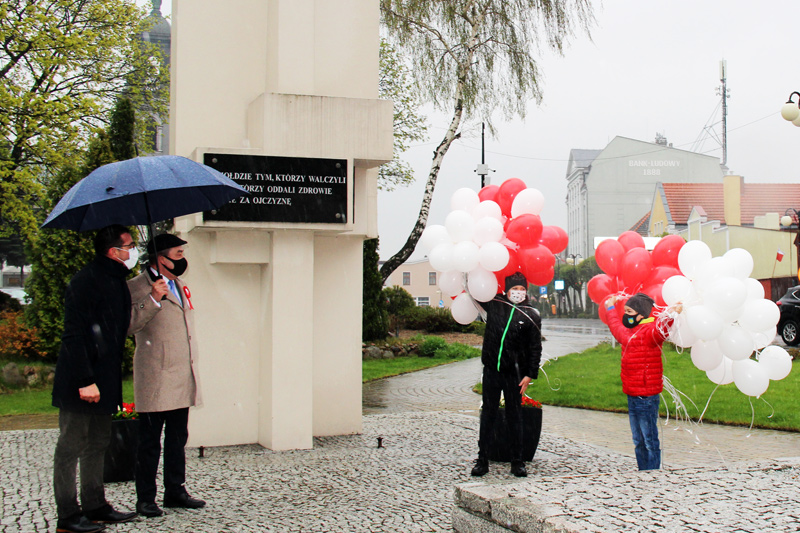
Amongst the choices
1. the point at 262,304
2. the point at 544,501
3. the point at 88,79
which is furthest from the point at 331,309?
the point at 88,79

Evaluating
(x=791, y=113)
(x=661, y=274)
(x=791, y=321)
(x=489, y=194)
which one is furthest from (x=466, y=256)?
(x=791, y=321)

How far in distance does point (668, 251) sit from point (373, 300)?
1684cm

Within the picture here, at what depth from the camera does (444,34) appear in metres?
20.7

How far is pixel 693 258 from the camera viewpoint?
19.8 ft

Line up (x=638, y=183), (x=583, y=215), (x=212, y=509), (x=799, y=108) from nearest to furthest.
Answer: (x=212, y=509) < (x=799, y=108) < (x=638, y=183) < (x=583, y=215)

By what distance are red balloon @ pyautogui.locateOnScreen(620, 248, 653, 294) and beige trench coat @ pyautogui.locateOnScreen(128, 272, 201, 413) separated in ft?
11.9

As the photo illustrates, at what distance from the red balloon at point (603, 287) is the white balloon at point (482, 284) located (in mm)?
1013

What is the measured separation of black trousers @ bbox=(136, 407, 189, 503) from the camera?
535 centimetres

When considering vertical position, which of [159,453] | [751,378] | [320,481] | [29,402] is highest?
[751,378]

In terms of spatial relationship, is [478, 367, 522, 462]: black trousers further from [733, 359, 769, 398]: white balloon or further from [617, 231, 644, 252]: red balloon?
[733, 359, 769, 398]: white balloon

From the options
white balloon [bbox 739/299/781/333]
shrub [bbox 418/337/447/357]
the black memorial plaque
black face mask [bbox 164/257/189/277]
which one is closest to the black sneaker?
white balloon [bbox 739/299/781/333]

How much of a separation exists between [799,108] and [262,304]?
8.45 m

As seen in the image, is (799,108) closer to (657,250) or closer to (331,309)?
(657,250)

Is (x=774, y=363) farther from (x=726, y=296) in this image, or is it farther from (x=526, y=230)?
(x=526, y=230)
